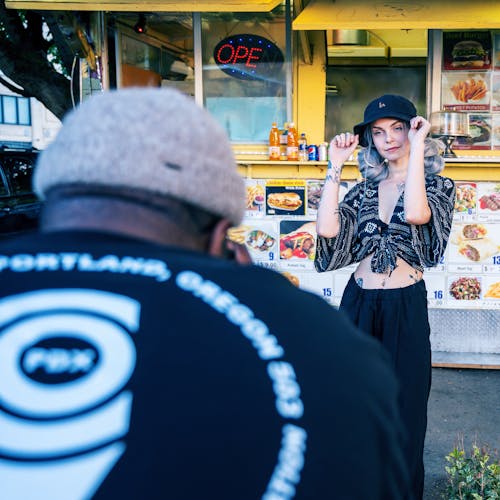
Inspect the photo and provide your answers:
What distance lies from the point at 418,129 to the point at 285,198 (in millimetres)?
2711

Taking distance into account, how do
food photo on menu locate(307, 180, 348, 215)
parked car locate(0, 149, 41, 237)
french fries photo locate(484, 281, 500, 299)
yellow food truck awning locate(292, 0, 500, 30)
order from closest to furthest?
yellow food truck awning locate(292, 0, 500, 30) → french fries photo locate(484, 281, 500, 299) → food photo on menu locate(307, 180, 348, 215) → parked car locate(0, 149, 41, 237)

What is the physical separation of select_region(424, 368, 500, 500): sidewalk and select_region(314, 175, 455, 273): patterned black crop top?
1389 millimetres

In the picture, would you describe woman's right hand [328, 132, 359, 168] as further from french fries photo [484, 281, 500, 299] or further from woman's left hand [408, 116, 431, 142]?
french fries photo [484, 281, 500, 299]

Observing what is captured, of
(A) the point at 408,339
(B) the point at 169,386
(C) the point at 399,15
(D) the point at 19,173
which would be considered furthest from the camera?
(D) the point at 19,173

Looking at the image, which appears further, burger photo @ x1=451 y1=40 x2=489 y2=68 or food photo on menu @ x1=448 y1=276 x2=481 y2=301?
burger photo @ x1=451 y1=40 x2=489 y2=68

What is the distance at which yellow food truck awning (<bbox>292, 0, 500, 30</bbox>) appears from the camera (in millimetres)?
4824

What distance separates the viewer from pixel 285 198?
5652mm

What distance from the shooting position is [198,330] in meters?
0.90

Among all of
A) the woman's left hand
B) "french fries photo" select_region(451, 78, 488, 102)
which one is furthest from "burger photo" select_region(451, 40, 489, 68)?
the woman's left hand

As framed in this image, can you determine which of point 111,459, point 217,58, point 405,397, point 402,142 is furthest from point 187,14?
point 111,459

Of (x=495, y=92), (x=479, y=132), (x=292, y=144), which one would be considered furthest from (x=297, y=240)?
(x=495, y=92)

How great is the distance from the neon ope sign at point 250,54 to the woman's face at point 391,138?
9.81 feet

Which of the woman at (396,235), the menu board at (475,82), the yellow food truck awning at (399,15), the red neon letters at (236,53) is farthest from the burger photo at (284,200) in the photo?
the woman at (396,235)

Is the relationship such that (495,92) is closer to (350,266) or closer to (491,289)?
(491,289)
